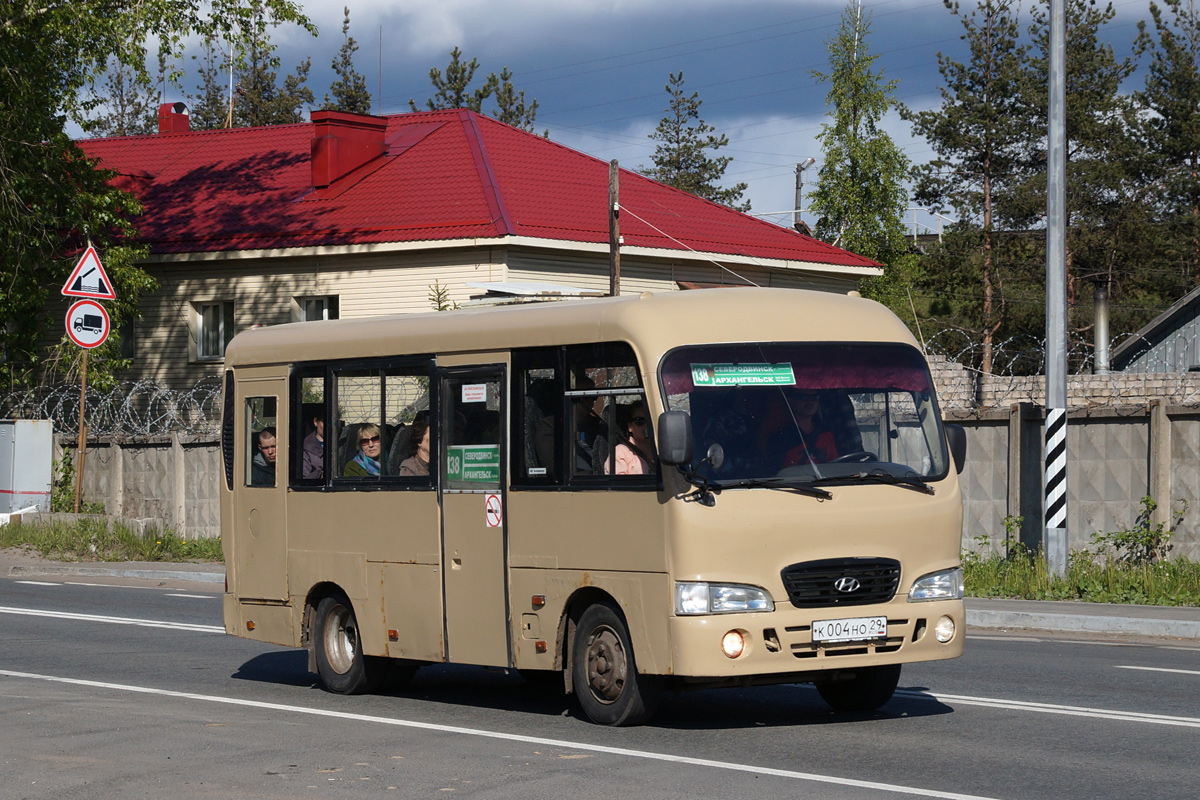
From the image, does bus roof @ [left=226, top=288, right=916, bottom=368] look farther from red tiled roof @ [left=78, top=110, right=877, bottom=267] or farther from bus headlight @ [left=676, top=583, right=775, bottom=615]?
red tiled roof @ [left=78, top=110, right=877, bottom=267]

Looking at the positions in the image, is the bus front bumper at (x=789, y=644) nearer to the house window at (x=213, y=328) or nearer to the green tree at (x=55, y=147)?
the green tree at (x=55, y=147)

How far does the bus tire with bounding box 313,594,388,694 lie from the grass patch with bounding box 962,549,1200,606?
8635 mm

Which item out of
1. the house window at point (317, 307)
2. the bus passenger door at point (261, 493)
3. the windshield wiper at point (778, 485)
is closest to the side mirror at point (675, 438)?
the windshield wiper at point (778, 485)

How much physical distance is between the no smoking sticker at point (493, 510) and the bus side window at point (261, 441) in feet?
8.65

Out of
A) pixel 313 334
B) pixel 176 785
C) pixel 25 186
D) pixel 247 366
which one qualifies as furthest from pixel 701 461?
pixel 25 186

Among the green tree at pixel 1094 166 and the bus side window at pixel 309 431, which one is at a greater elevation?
the green tree at pixel 1094 166

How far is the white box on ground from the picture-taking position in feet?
88.4

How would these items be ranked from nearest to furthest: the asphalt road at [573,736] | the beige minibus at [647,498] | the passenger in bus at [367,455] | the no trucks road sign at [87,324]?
the asphalt road at [573,736] → the beige minibus at [647,498] → the passenger in bus at [367,455] → the no trucks road sign at [87,324]

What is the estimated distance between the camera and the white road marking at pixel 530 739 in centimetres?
754

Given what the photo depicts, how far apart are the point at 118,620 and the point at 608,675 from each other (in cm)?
910

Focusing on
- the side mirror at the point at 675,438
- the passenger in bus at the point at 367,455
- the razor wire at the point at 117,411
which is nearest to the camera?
the side mirror at the point at 675,438

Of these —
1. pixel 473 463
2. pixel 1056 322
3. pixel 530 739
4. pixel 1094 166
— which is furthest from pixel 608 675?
pixel 1094 166

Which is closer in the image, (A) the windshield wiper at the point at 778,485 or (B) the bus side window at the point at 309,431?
(A) the windshield wiper at the point at 778,485

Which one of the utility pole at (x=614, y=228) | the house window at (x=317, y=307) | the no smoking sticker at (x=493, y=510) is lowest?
the no smoking sticker at (x=493, y=510)
